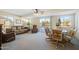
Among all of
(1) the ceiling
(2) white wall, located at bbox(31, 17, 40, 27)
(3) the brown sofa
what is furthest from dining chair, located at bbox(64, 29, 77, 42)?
(3) the brown sofa

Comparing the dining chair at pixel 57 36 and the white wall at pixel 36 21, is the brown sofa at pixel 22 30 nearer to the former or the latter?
the white wall at pixel 36 21

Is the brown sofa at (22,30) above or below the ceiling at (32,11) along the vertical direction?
below

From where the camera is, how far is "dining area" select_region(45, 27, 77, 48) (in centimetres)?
300

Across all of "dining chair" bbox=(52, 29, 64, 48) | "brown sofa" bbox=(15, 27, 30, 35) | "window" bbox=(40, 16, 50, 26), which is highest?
"window" bbox=(40, 16, 50, 26)

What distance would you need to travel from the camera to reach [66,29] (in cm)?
302

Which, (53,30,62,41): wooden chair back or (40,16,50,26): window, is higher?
(40,16,50,26): window

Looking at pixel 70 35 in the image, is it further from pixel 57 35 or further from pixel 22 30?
pixel 22 30

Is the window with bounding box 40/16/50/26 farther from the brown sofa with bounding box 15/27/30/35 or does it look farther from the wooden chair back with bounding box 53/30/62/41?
the brown sofa with bounding box 15/27/30/35

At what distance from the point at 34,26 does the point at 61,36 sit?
2.33 ft

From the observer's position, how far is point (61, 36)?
3061 millimetres

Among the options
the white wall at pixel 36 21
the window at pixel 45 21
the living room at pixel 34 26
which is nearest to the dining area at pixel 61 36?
the living room at pixel 34 26

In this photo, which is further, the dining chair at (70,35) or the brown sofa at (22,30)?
the brown sofa at (22,30)

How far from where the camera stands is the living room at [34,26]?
299 cm
